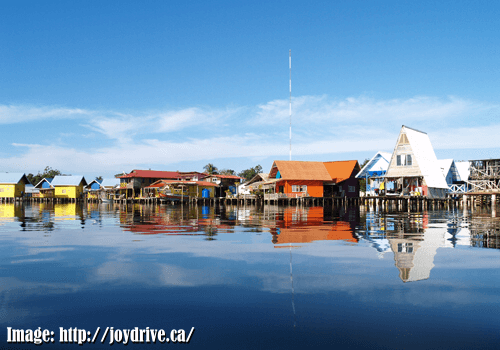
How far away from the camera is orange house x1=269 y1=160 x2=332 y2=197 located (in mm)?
54281

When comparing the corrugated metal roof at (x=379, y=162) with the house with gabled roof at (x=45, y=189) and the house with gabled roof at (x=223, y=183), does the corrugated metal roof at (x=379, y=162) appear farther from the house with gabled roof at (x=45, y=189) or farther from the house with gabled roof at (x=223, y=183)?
the house with gabled roof at (x=45, y=189)

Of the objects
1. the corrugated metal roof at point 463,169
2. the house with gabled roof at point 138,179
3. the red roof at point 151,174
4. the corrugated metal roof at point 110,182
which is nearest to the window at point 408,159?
the corrugated metal roof at point 463,169

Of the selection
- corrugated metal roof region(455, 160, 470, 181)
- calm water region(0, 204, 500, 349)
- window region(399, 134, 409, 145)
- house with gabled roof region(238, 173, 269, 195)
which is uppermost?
window region(399, 134, 409, 145)

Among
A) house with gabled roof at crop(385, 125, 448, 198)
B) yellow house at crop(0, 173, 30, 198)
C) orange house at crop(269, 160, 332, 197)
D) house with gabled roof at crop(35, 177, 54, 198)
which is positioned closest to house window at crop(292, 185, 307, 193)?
orange house at crop(269, 160, 332, 197)

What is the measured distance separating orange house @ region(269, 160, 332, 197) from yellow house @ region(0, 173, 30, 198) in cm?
6126

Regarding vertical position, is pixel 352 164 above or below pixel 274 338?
above

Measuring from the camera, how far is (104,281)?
20.9ft

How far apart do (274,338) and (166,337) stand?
115cm

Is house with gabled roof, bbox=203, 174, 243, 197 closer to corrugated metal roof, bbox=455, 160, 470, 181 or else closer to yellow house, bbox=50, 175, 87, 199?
yellow house, bbox=50, 175, 87, 199

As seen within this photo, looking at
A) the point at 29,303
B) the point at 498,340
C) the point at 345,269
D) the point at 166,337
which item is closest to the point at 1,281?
the point at 29,303

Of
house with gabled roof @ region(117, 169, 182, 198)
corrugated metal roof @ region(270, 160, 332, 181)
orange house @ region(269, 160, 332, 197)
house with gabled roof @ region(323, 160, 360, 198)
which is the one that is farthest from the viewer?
house with gabled roof @ region(117, 169, 182, 198)

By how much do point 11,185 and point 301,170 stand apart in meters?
66.3

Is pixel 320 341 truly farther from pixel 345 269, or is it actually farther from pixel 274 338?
pixel 345 269

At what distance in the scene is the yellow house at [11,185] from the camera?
279ft
